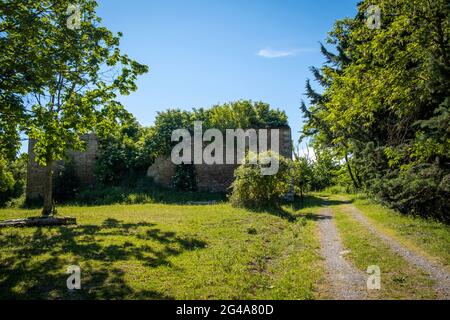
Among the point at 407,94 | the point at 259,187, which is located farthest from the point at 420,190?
the point at 259,187

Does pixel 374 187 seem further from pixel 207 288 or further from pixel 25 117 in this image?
pixel 25 117

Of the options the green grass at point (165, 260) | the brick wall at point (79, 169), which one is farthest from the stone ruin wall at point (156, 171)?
the green grass at point (165, 260)

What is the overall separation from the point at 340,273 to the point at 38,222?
10555 millimetres

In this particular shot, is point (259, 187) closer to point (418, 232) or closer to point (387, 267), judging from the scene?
point (418, 232)

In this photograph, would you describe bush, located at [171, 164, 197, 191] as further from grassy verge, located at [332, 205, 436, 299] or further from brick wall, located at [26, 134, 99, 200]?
grassy verge, located at [332, 205, 436, 299]

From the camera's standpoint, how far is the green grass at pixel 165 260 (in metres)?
5.49

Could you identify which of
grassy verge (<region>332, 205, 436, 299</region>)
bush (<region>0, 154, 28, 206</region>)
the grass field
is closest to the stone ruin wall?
bush (<region>0, 154, 28, 206</region>)

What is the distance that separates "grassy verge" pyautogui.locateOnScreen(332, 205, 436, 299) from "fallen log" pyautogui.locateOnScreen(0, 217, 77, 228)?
998cm

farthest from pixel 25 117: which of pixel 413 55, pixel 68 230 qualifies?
pixel 413 55

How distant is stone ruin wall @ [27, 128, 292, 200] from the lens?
23125mm

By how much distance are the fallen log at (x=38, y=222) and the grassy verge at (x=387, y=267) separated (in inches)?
393

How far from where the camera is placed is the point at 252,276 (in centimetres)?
639
